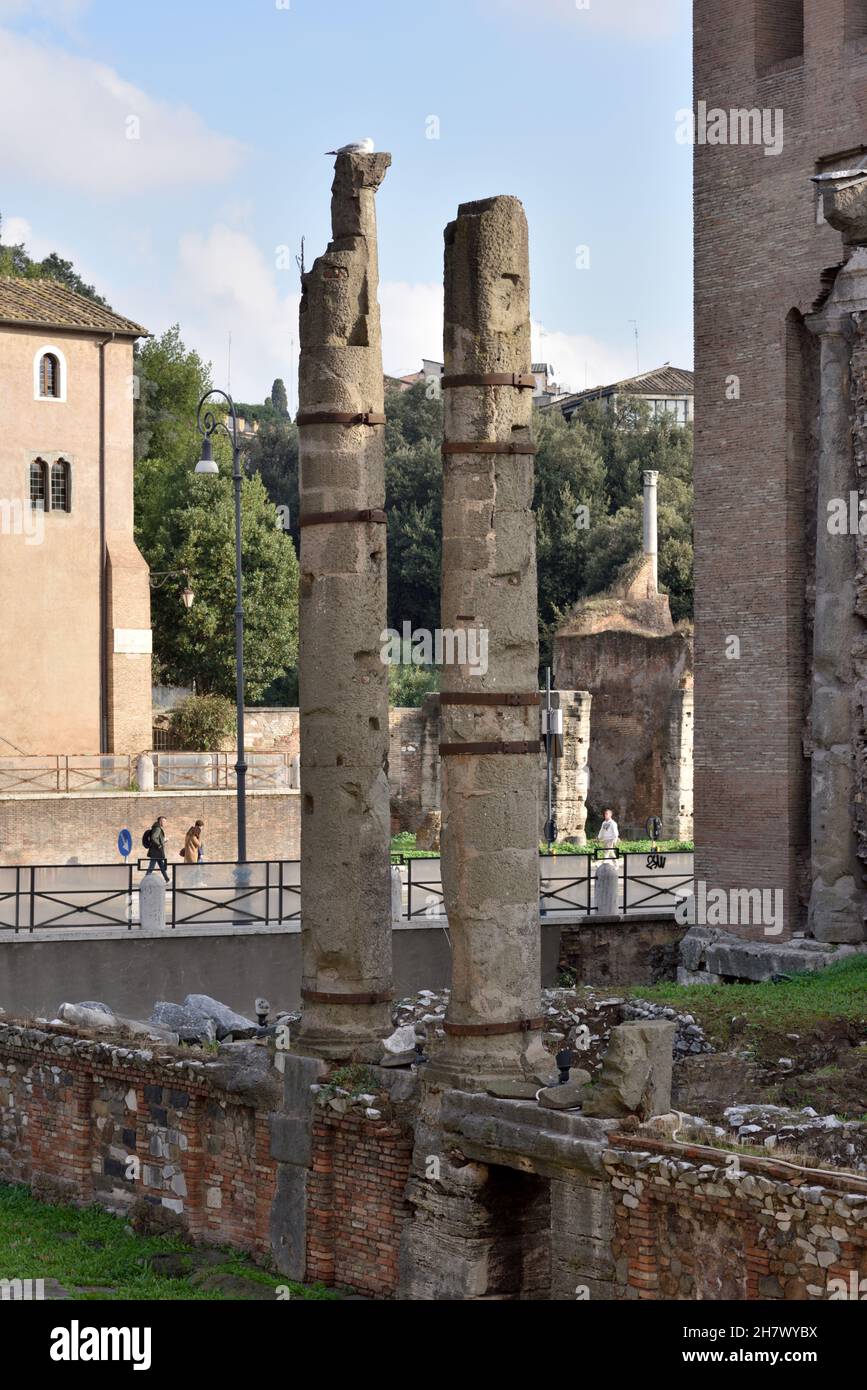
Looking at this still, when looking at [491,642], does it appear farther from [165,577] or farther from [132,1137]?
[165,577]

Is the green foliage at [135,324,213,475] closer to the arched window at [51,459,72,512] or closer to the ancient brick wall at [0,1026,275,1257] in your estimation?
the arched window at [51,459,72,512]

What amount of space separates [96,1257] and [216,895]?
10.6 meters

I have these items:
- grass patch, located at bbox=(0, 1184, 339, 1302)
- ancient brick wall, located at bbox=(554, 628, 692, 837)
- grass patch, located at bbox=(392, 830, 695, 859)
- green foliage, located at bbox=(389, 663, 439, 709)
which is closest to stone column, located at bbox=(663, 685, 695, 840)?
ancient brick wall, located at bbox=(554, 628, 692, 837)

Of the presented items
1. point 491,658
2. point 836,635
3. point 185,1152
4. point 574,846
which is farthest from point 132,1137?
point 574,846

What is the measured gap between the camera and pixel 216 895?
21375mm

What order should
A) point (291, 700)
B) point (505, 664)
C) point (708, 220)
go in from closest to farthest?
point (505, 664) → point (708, 220) → point (291, 700)

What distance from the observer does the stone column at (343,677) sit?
1119cm

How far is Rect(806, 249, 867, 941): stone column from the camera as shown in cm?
1942

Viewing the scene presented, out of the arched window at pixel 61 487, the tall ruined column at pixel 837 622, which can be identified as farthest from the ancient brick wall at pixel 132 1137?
the arched window at pixel 61 487

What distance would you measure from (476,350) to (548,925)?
1232cm

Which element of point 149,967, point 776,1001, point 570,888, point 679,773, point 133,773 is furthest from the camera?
point 679,773
